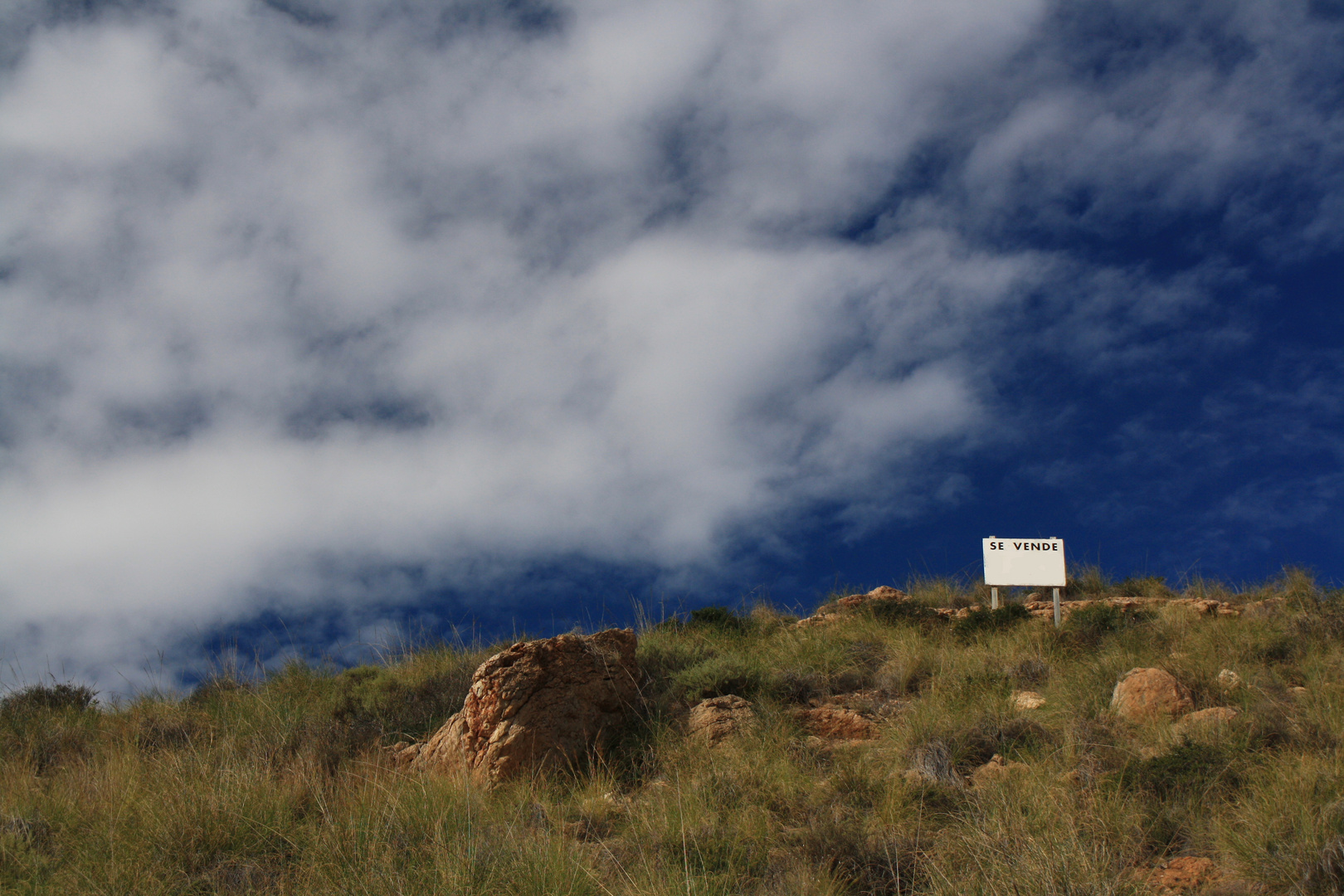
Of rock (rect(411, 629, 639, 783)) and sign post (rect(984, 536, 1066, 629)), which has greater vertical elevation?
sign post (rect(984, 536, 1066, 629))

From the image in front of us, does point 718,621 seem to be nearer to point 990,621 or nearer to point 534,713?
point 990,621

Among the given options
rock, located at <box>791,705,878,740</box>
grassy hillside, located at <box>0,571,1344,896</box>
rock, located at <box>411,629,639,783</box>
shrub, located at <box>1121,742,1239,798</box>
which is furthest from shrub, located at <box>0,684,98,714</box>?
shrub, located at <box>1121,742,1239,798</box>

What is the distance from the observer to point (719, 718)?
8.48 metres

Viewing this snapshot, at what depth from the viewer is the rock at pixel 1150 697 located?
777cm

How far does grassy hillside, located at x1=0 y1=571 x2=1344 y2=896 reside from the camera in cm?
540

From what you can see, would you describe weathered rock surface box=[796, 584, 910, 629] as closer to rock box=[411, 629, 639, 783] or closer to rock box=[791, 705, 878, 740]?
rock box=[791, 705, 878, 740]

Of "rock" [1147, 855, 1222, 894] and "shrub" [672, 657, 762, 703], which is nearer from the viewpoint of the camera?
"rock" [1147, 855, 1222, 894]

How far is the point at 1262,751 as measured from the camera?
6598mm

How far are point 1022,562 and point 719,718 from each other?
684cm

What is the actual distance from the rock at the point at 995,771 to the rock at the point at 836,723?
141cm

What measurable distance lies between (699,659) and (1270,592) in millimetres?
9963

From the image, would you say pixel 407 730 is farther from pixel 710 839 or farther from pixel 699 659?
pixel 710 839

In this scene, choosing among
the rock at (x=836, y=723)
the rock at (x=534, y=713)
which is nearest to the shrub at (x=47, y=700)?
the rock at (x=534, y=713)

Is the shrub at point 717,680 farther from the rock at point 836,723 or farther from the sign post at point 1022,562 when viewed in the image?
the sign post at point 1022,562
